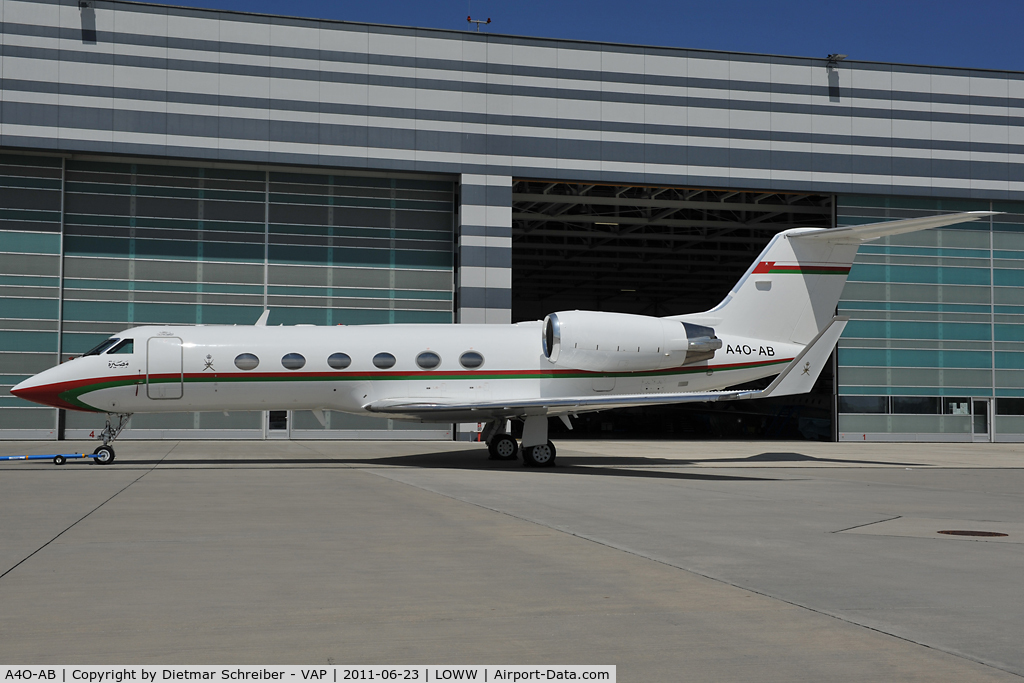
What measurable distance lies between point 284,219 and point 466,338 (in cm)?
1186

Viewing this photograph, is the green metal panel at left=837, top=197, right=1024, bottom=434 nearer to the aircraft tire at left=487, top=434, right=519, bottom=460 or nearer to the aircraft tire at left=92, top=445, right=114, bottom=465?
the aircraft tire at left=487, top=434, right=519, bottom=460

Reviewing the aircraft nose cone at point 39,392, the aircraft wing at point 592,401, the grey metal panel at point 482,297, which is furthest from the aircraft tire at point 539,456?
the grey metal panel at point 482,297

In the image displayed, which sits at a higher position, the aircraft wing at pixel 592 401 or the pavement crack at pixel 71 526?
the aircraft wing at pixel 592 401

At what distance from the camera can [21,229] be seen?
86.5 ft

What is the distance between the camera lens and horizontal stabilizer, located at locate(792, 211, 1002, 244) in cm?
1700

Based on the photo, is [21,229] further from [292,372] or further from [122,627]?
[122,627]

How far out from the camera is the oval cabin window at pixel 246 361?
699 inches

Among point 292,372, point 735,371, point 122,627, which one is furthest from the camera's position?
point 735,371

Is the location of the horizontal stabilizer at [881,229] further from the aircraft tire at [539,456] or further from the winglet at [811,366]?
the aircraft tire at [539,456]

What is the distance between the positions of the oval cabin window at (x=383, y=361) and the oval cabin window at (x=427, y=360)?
575 millimetres

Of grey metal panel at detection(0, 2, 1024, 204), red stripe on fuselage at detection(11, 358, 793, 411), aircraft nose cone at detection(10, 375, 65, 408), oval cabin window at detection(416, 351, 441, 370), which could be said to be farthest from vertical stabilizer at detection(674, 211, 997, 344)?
aircraft nose cone at detection(10, 375, 65, 408)

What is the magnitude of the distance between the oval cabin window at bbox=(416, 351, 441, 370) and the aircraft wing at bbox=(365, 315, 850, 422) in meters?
0.76

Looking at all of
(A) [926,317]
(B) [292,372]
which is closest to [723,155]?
(A) [926,317]

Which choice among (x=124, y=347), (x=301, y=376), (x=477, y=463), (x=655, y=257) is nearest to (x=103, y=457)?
(x=124, y=347)
